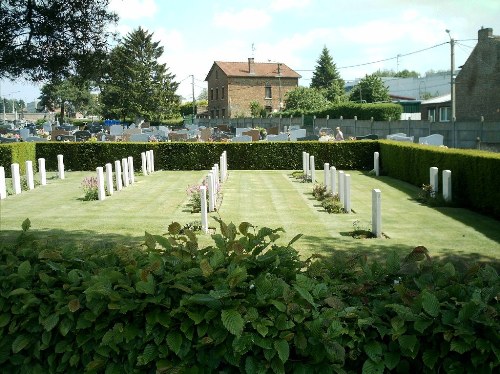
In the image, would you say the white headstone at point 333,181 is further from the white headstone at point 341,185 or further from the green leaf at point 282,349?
the green leaf at point 282,349

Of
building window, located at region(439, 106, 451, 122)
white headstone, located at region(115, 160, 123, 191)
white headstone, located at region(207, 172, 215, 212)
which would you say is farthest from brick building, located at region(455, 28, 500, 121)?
white headstone, located at region(207, 172, 215, 212)

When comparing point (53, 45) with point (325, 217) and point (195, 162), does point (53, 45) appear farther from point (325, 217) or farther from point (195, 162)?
point (195, 162)

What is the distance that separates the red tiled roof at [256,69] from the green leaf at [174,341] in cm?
8158

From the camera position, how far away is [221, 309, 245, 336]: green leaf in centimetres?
285

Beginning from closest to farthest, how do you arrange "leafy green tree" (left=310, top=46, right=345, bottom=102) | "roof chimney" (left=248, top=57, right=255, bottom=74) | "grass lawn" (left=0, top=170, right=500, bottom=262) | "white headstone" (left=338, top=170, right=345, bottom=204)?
"grass lawn" (left=0, top=170, right=500, bottom=262) < "white headstone" (left=338, top=170, right=345, bottom=204) < "roof chimney" (left=248, top=57, right=255, bottom=74) < "leafy green tree" (left=310, top=46, right=345, bottom=102)

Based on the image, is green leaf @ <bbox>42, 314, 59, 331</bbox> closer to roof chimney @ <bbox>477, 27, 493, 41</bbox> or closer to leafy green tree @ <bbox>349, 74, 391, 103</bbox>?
roof chimney @ <bbox>477, 27, 493, 41</bbox>

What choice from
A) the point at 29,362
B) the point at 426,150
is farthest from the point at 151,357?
the point at 426,150

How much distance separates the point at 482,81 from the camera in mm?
47938

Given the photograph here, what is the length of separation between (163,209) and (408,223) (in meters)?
6.17

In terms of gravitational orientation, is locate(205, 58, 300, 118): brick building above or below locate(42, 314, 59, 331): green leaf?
above

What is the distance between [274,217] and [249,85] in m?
72.4

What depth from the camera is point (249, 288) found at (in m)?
3.19

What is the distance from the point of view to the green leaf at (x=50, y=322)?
3137 millimetres

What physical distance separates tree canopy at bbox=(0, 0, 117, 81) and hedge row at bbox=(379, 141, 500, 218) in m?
8.87
